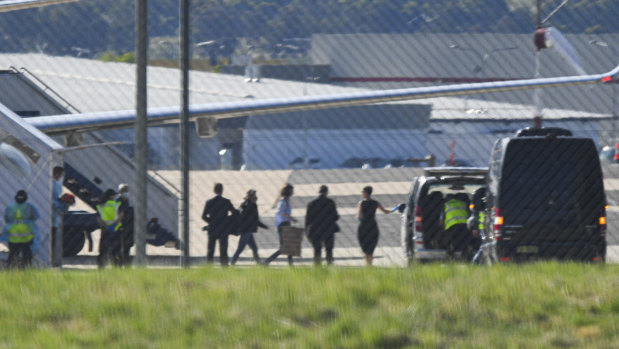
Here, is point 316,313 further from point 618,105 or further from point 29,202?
point 618,105

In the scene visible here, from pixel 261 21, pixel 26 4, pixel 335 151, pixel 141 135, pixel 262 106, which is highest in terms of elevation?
pixel 261 21

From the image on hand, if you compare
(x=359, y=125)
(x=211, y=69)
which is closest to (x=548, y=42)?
(x=359, y=125)

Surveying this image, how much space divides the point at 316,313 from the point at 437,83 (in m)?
64.1

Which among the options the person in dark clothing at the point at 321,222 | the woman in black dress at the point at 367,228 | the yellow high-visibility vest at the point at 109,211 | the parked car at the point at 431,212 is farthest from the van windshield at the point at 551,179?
the yellow high-visibility vest at the point at 109,211

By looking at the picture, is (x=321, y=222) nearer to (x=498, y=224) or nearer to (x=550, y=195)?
(x=498, y=224)

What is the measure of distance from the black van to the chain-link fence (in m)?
0.02

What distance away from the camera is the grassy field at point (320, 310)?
6.13m

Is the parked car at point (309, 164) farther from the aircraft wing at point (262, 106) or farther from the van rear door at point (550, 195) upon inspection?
the van rear door at point (550, 195)

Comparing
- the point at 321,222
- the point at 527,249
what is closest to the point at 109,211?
the point at 321,222

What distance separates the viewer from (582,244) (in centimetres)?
1191

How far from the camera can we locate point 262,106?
20.4 metres

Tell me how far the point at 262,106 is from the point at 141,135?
9593mm

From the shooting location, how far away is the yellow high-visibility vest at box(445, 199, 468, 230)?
46.1 feet

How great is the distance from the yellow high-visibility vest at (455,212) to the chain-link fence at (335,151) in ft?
0.08
